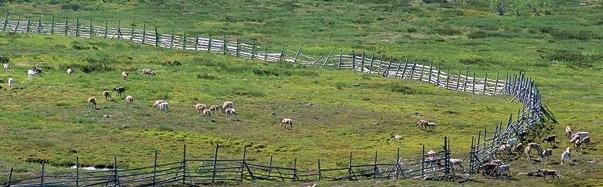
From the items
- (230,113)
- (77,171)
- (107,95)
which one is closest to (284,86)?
(107,95)

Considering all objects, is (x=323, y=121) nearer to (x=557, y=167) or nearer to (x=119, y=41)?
(x=557, y=167)

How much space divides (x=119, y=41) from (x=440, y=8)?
169 feet

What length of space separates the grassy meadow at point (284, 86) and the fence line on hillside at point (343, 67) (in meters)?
1.53

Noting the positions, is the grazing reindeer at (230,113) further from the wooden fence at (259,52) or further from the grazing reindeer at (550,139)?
the wooden fence at (259,52)

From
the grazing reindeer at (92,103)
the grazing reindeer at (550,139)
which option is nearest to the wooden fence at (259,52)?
the grazing reindeer at (550,139)

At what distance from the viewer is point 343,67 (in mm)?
88125

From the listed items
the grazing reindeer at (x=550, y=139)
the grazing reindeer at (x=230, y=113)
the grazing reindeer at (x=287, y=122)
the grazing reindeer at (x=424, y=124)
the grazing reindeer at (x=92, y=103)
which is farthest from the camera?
the grazing reindeer at (x=92, y=103)

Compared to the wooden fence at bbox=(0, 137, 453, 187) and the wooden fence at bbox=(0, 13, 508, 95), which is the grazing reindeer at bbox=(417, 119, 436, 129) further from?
the wooden fence at bbox=(0, 13, 508, 95)

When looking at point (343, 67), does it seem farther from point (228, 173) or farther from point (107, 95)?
point (228, 173)

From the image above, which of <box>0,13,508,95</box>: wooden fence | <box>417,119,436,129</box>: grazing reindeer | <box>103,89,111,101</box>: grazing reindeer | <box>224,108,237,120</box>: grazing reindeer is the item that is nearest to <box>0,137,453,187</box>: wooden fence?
<box>417,119,436,129</box>: grazing reindeer

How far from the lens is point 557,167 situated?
163 feet

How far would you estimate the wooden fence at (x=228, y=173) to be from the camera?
42.6 meters

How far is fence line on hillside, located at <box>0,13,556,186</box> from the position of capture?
153 feet

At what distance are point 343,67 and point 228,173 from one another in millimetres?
42790
